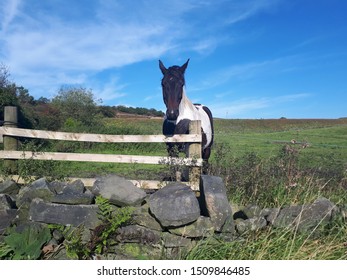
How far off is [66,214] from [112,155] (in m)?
1.66

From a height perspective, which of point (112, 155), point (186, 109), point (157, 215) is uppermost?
point (186, 109)

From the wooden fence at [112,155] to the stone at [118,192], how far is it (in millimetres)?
789

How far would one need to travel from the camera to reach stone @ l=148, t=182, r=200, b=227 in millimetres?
4117

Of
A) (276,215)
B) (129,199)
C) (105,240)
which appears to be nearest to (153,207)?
(129,199)

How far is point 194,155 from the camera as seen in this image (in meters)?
5.51

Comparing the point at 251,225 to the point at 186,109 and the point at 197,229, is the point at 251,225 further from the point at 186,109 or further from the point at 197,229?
the point at 186,109

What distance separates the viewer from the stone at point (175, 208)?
4.12 m

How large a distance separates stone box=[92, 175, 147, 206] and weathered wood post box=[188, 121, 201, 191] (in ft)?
3.90

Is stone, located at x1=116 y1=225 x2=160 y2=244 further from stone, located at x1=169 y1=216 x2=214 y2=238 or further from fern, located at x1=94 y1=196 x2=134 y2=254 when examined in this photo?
stone, located at x1=169 y1=216 x2=214 y2=238

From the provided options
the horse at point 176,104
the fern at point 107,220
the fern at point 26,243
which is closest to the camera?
the fern at point 26,243

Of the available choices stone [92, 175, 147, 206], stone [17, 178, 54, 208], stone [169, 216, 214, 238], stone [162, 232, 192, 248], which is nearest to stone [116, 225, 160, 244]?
A: stone [162, 232, 192, 248]

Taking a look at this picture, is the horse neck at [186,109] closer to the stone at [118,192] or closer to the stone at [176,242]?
the stone at [118,192]

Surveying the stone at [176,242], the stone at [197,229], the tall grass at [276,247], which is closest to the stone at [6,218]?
the stone at [176,242]

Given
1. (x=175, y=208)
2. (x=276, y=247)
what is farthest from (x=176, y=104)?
(x=276, y=247)
